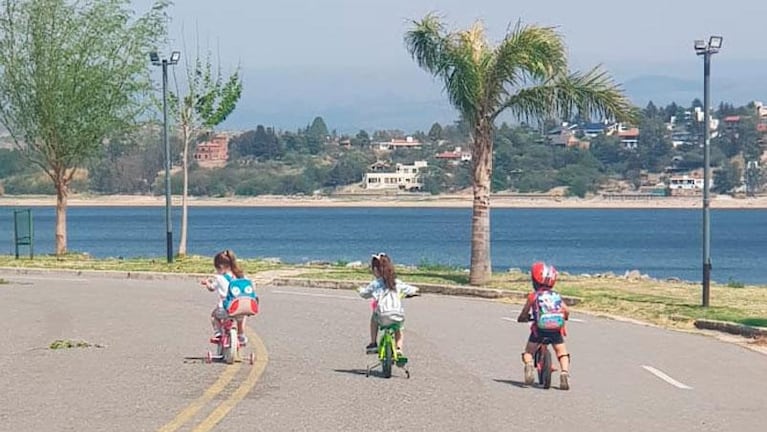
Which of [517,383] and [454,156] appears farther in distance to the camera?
[454,156]

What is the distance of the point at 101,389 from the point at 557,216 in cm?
17379

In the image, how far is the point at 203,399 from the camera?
12383 mm

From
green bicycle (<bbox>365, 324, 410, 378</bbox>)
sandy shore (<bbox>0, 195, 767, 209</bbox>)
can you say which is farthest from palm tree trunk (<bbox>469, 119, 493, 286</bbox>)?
sandy shore (<bbox>0, 195, 767, 209</bbox>)

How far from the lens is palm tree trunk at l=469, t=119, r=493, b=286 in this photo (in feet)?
93.1

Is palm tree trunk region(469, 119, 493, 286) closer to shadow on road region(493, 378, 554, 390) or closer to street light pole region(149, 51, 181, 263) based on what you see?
street light pole region(149, 51, 181, 263)

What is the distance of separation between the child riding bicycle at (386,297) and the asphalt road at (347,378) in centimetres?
52

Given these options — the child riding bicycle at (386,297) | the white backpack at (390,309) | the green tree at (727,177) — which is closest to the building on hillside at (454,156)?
the green tree at (727,177)

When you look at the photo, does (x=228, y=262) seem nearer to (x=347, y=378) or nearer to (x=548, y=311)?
(x=347, y=378)

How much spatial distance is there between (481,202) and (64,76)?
49.3ft

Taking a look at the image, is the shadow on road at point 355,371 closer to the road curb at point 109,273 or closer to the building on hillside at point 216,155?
the road curb at point 109,273

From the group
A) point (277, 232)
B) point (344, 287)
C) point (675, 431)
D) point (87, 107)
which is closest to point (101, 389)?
point (675, 431)

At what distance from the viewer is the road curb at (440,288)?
26047 mm

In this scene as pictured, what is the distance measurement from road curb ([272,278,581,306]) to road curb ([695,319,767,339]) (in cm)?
393

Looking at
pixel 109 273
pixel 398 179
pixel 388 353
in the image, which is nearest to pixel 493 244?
pixel 109 273
